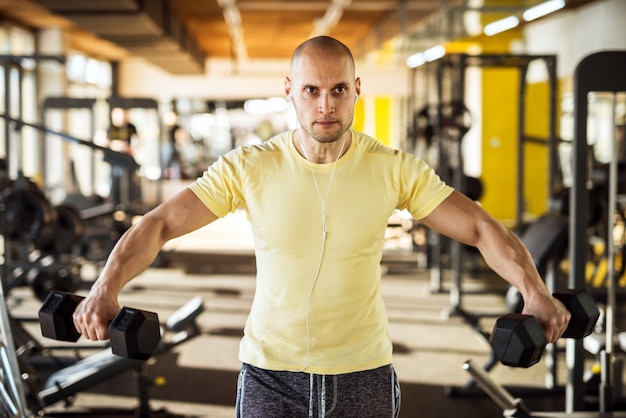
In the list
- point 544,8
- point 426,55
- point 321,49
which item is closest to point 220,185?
point 321,49

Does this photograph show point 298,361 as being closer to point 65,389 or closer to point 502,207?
point 65,389

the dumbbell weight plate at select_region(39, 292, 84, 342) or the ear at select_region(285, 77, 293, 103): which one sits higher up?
the ear at select_region(285, 77, 293, 103)

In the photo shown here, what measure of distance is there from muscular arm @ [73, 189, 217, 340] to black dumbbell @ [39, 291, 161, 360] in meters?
0.02

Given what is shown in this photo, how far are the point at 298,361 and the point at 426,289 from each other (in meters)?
5.21

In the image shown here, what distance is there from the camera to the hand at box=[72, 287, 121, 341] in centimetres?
120

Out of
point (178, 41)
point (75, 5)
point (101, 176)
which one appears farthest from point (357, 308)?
point (101, 176)

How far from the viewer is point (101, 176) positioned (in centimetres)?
1605

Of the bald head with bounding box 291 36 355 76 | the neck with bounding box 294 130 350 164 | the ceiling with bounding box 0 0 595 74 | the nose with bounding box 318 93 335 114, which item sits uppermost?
the ceiling with bounding box 0 0 595 74

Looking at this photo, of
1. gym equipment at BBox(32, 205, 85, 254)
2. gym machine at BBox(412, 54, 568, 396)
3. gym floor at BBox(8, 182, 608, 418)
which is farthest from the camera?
gym equipment at BBox(32, 205, 85, 254)

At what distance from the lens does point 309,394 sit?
145 centimetres

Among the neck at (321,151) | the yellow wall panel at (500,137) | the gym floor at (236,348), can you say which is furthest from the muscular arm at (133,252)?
the yellow wall panel at (500,137)

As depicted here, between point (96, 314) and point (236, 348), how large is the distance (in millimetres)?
3387

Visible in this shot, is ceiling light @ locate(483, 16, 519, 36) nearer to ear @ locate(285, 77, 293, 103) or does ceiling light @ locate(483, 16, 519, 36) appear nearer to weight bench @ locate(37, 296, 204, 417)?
weight bench @ locate(37, 296, 204, 417)

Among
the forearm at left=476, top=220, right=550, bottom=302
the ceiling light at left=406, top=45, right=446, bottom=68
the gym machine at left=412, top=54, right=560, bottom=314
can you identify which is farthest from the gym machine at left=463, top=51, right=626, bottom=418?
the ceiling light at left=406, top=45, right=446, bottom=68
